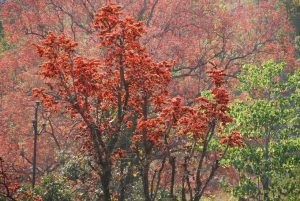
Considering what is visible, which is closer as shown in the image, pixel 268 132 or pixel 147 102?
pixel 147 102

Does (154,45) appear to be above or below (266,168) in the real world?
above

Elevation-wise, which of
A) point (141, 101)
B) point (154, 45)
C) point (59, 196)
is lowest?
point (59, 196)

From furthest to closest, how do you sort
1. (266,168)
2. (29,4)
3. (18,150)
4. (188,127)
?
(29,4), (18,150), (266,168), (188,127)

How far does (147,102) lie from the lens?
12094 mm

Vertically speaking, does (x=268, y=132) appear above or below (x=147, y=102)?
below

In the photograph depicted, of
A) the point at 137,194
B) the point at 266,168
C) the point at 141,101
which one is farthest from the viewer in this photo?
the point at 137,194

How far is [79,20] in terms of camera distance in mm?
29188

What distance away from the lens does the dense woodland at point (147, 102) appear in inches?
451

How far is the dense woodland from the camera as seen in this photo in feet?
37.6

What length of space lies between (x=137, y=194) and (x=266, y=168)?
4.88 m

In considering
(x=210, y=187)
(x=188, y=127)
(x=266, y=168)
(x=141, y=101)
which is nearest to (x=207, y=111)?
(x=188, y=127)

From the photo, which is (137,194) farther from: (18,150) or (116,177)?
(18,150)

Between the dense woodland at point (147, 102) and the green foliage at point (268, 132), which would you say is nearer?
the dense woodland at point (147, 102)

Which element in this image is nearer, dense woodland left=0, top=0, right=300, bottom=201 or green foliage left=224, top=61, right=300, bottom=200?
dense woodland left=0, top=0, right=300, bottom=201
